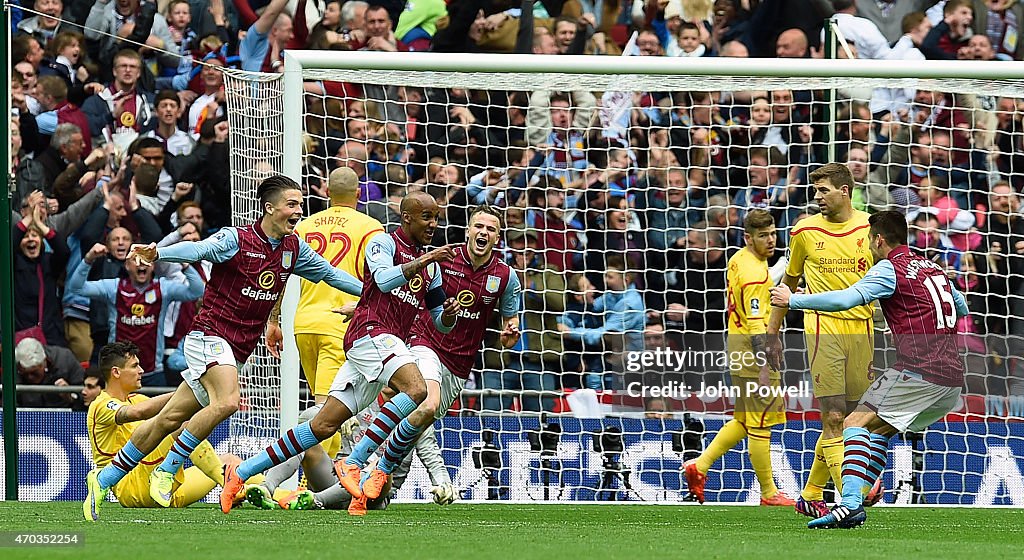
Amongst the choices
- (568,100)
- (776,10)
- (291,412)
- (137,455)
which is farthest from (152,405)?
(776,10)

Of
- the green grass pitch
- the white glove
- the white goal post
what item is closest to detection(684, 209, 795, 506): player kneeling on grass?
the green grass pitch

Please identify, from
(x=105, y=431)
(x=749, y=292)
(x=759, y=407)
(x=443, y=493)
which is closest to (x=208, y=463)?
(x=105, y=431)

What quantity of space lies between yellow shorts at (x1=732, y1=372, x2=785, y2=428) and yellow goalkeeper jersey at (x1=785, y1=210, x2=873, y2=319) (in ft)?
3.15

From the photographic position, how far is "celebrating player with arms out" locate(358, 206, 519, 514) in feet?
27.0

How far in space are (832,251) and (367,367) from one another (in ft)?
10.4

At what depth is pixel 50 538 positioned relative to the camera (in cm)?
593

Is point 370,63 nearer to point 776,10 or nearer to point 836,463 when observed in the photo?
point 836,463

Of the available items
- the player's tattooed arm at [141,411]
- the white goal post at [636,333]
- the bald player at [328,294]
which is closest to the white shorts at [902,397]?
the white goal post at [636,333]

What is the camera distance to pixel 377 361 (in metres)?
8.05

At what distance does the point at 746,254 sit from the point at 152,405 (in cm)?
435

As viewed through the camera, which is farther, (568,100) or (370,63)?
Answer: (568,100)

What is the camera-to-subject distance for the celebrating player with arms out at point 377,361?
26.0ft

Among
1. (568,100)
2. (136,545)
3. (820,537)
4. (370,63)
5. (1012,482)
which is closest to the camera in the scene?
(136,545)

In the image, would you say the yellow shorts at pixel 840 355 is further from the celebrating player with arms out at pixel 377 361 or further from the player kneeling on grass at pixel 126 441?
the player kneeling on grass at pixel 126 441
